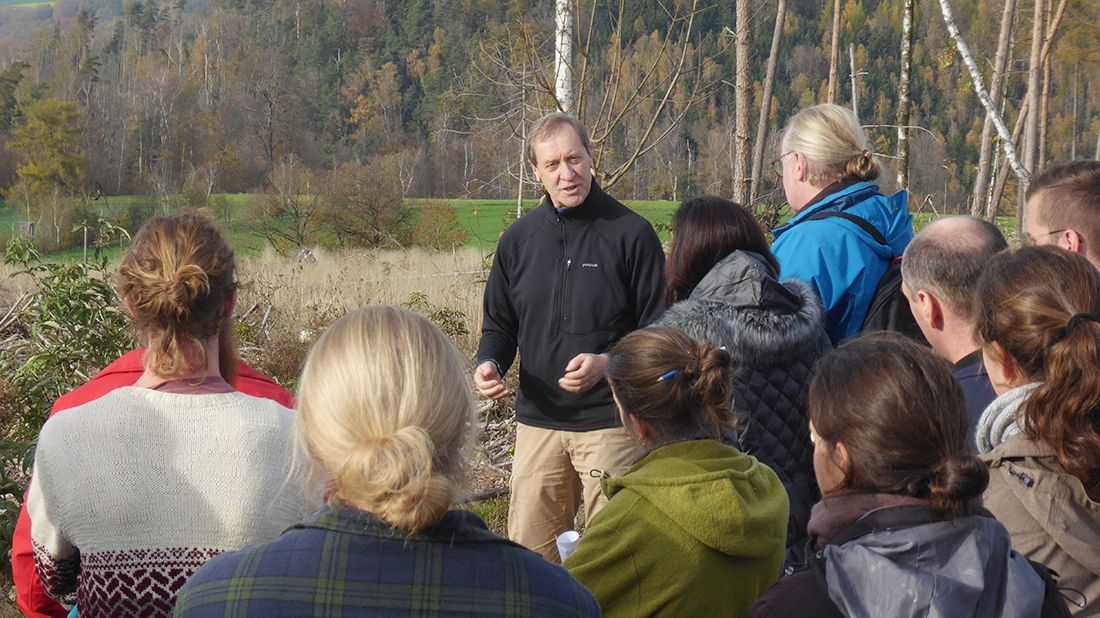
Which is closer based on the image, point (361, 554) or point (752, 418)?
point (361, 554)

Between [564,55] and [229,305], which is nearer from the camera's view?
[229,305]

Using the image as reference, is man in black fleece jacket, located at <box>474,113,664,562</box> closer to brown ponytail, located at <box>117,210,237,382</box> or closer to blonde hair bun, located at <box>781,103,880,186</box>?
blonde hair bun, located at <box>781,103,880,186</box>

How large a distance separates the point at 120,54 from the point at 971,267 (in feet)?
358

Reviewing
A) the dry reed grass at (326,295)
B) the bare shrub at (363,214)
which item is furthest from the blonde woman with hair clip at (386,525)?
the bare shrub at (363,214)

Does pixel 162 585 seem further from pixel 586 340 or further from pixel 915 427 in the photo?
pixel 586 340

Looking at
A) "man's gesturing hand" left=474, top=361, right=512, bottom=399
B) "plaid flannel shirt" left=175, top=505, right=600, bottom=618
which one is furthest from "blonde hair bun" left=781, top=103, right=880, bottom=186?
"plaid flannel shirt" left=175, top=505, right=600, bottom=618

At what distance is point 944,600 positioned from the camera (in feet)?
5.49

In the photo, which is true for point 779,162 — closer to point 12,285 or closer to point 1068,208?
point 1068,208

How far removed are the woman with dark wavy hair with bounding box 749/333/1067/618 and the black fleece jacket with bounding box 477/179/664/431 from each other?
6.49 feet

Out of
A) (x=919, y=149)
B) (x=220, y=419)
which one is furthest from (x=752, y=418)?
(x=919, y=149)

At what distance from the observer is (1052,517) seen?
6.60ft

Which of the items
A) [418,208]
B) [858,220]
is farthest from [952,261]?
[418,208]

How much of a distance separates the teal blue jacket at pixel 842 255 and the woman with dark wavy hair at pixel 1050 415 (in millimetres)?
1391

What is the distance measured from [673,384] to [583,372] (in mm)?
1274
